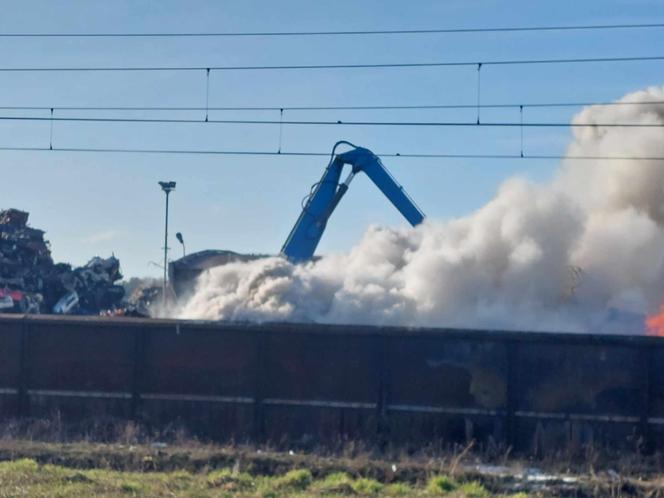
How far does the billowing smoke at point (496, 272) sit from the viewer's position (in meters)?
25.1

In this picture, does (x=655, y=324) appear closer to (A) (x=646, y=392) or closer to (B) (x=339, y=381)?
(A) (x=646, y=392)

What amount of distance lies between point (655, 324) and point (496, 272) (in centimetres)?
434

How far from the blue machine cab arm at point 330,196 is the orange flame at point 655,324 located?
308 inches

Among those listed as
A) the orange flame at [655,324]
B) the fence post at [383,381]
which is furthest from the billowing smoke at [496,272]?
the fence post at [383,381]

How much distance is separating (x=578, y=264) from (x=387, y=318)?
19.3 ft

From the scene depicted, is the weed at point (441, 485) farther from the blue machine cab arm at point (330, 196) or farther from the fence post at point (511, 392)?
the blue machine cab arm at point (330, 196)

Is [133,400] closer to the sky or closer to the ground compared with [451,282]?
closer to the ground

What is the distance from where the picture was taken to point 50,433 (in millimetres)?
15609

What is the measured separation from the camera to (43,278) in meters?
35.3

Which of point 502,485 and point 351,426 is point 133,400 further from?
point 502,485

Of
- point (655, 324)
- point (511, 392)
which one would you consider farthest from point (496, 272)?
point (511, 392)

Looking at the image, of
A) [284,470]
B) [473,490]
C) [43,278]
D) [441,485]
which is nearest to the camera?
[473,490]

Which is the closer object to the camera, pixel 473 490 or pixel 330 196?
pixel 473 490

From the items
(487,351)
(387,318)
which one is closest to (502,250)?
(387,318)
